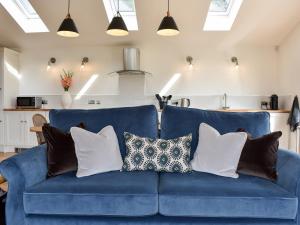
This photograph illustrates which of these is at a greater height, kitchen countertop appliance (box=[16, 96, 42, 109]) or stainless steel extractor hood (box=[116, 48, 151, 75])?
stainless steel extractor hood (box=[116, 48, 151, 75])

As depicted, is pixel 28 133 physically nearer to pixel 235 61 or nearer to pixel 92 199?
pixel 92 199

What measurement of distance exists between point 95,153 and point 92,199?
0.46 meters

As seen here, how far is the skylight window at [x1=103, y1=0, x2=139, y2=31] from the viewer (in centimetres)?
467

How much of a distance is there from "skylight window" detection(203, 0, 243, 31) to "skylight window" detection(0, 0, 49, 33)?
3.14m

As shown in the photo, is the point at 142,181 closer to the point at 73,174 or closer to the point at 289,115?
the point at 73,174

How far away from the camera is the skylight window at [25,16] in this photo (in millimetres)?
4777

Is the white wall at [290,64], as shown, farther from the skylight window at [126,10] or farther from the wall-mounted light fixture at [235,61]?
the skylight window at [126,10]

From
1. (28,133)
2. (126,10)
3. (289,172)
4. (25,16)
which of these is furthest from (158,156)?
(25,16)

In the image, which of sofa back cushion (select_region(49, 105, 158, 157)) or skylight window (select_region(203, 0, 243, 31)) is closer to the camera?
sofa back cushion (select_region(49, 105, 158, 157))

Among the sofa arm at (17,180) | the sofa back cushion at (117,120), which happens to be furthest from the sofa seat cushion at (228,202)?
the sofa arm at (17,180)

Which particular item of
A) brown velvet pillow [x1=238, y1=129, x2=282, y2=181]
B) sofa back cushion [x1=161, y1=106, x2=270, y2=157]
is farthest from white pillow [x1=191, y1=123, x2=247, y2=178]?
sofa back cushion [x1=161, y1=106, x2=270, y2=157]

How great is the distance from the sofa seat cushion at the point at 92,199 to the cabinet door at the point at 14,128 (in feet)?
13.5

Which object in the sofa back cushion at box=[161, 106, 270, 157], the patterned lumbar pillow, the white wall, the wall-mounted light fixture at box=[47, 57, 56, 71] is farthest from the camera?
the wall-mounted light fixture at box=[47, 57, 56, 71]

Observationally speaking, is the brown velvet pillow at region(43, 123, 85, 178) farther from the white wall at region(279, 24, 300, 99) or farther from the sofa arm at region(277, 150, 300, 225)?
the white wall at region(279, 24, 300, 99)
